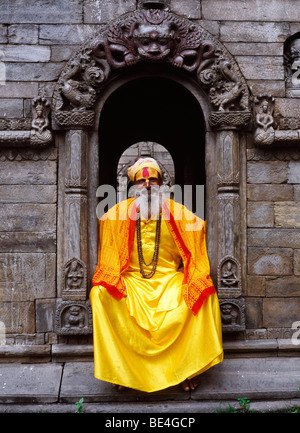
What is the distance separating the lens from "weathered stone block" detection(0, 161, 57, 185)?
4.39 meters

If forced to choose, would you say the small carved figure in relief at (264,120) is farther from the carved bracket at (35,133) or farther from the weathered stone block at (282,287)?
the carved bracket at (35,133)

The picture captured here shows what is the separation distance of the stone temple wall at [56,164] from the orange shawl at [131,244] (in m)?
0.59

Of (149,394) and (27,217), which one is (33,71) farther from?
(149,394)

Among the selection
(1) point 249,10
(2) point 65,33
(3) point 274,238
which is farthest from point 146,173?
(1) point 249,10

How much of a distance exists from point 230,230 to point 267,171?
0.74 m

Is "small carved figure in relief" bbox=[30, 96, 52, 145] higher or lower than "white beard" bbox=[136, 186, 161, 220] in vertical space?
higher

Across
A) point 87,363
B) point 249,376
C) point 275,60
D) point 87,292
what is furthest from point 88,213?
point 275,60

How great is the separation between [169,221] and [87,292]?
1088 millimetres

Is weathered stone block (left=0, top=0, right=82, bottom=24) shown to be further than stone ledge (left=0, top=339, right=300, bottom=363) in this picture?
Yes

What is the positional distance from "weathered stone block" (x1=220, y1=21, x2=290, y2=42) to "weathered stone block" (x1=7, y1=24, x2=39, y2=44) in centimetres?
194

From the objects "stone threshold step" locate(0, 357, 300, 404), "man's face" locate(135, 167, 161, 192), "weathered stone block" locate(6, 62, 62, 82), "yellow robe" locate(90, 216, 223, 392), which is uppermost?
"weathered stone block" locate(6, 62, 62, 82)

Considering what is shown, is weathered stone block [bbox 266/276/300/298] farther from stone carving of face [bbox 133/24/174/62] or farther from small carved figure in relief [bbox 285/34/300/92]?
stone carving of face [bbox 133/24/174/62]

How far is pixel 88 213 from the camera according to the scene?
4383 millimetres

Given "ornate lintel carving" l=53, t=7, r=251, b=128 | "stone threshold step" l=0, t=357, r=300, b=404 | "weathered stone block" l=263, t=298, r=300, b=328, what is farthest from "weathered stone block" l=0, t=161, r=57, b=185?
"weathered stone block" l=263, t=298, r=300, b=328
